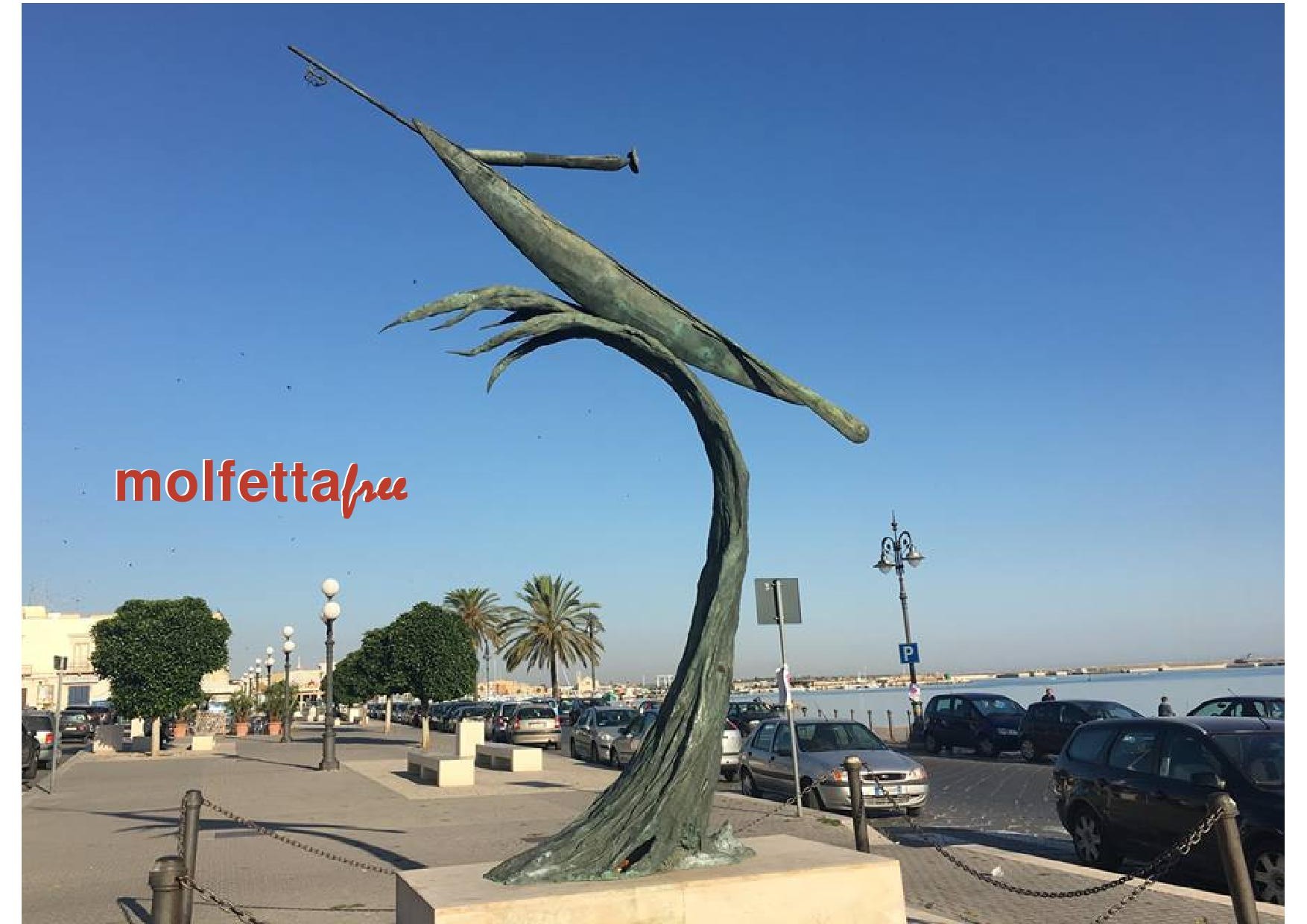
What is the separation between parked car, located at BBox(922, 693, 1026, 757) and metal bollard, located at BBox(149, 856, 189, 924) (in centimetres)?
2032

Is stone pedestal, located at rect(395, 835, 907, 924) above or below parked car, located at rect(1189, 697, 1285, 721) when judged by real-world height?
above

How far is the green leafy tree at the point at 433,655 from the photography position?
102 ft

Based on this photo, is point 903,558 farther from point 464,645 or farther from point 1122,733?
point 1122,733

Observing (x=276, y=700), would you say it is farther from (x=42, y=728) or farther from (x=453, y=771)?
(x=453, y=771)

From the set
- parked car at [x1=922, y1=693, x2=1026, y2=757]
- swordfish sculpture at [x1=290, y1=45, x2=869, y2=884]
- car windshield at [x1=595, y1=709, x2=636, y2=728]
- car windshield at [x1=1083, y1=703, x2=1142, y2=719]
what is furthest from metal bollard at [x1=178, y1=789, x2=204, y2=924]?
parked car at [x1=922, y1=693, x2=1026, y2=757]

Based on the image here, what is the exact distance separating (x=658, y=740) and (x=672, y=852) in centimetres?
77

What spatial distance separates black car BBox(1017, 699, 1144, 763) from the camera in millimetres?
20391

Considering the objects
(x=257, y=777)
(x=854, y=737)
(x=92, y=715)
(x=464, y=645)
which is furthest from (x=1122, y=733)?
(x=92, y=715)

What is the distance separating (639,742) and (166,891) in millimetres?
15192

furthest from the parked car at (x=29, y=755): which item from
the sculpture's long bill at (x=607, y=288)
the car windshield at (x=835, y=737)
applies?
the sculpture's long bill at (x=607, y=288)

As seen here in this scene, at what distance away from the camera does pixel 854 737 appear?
48.7 ft

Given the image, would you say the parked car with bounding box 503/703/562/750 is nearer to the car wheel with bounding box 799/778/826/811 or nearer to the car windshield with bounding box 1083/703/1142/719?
the car windshield with bounding box 1083/703/1142/719

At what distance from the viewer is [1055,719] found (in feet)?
68.1

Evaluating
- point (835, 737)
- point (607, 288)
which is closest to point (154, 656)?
point (835, 737)
